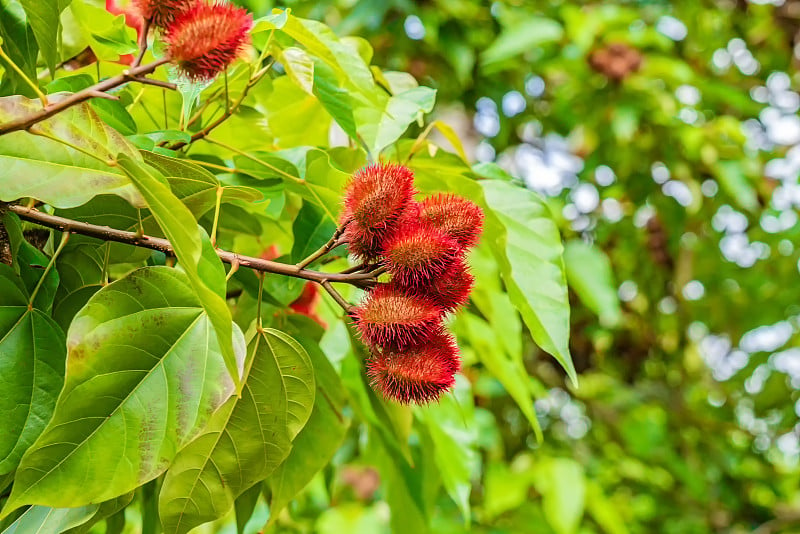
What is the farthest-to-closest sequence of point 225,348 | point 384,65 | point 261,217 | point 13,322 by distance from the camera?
1. point 384,65
2. point 261,217
3. point 13,322
4. point 225,348

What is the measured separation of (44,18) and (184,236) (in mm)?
215

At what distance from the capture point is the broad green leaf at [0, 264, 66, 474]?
51cm

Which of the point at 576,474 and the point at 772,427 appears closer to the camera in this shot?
the point at 576,474

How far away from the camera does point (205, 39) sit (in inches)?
19.2

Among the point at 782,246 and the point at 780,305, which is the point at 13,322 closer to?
the point at 780,305

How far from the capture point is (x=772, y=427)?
9.35ft

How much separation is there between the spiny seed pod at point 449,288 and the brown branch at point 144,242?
1.3 inches

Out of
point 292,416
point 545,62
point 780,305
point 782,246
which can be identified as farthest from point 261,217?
point 782,246

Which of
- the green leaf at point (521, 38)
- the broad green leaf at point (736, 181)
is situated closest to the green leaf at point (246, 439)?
the green leaf at point (521, 38)

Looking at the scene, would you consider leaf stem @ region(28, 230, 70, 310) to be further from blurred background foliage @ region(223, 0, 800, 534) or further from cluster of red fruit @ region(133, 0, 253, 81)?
blurred background foliage @ region(223, 0, 800, 534)

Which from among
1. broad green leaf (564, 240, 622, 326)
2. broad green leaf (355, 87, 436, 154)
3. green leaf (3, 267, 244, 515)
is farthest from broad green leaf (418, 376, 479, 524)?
broad green leaf (564, 240, 622, 326)

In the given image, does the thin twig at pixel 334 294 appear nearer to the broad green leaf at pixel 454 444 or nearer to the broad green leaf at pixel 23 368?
the broad green leaf at pixel 23 368

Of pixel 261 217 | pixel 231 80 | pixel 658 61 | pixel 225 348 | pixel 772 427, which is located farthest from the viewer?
pixel 772 427

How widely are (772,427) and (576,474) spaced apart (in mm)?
1506
